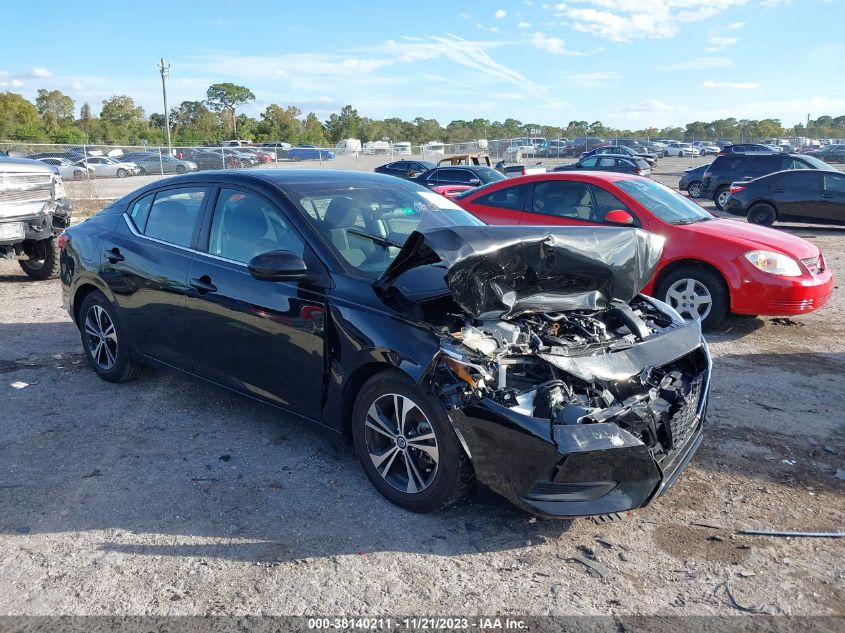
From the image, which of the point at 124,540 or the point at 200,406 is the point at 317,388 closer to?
the point at 124,540

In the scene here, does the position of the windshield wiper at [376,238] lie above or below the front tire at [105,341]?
above

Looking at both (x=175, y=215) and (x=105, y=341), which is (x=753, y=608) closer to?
(x=175, y=215)

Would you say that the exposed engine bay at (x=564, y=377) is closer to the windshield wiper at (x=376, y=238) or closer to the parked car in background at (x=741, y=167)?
the windshield wiper at (x=376, y=238)

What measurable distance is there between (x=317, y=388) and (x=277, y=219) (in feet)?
3.55

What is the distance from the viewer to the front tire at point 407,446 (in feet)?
11.1

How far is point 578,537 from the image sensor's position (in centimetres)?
350

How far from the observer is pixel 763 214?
1591 centimetres

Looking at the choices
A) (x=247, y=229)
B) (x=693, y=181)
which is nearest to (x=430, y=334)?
(x=247, y=229)

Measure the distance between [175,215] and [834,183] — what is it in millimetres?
14745

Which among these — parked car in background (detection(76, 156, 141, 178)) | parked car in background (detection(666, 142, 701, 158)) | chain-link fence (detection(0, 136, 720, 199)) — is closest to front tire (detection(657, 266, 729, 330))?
chain-link fence (detection(0, 136, 720, 199))

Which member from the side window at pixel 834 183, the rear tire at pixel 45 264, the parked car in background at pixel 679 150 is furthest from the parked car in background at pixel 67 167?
the parked car in background at pixel 679 150

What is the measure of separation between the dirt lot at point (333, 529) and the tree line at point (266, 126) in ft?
182

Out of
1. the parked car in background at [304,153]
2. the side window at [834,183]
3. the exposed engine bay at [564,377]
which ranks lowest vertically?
the exposed engine bay at [564,377]

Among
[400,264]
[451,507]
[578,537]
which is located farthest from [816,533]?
[400,264]
